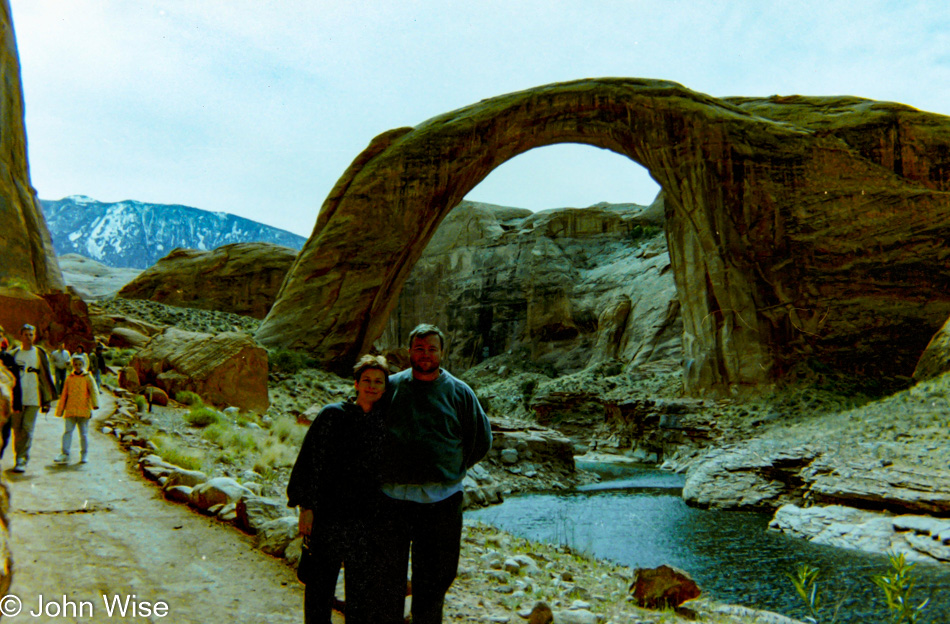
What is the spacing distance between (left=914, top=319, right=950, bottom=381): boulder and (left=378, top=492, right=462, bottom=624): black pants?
15312mm

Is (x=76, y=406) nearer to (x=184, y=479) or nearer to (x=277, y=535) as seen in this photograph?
(x=184, y=479)

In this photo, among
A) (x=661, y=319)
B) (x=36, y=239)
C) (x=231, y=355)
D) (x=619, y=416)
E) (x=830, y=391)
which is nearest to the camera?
(x=231, y=355)

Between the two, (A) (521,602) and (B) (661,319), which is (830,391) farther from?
(A) (521,602)

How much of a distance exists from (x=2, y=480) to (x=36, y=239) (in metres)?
17.1

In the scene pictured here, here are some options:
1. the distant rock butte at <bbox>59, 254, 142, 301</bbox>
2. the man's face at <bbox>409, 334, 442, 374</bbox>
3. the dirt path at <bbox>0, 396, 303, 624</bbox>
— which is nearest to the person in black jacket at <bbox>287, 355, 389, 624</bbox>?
the man's face at <bbox>409, 334, 442, 374</bbox>

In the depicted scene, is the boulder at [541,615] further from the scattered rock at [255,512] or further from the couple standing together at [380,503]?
the scattered rock at [255,512]

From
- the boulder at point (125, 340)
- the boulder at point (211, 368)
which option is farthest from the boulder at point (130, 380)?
the boulder at point (125, 340)

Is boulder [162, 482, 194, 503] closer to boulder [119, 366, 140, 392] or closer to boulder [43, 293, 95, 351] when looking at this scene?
boulder [119, 366, 140, 392]

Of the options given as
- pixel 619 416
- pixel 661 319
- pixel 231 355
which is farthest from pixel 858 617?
pixel 661 319

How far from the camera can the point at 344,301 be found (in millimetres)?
19688

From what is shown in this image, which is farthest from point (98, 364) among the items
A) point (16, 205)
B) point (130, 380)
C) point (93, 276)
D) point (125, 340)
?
point (93, 276)

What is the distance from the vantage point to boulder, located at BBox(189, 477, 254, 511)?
5.10 metres

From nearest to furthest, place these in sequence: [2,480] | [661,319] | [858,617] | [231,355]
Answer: [2,480], [858,617], [231,355], [661,319]

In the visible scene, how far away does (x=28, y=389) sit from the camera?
18.7ft
